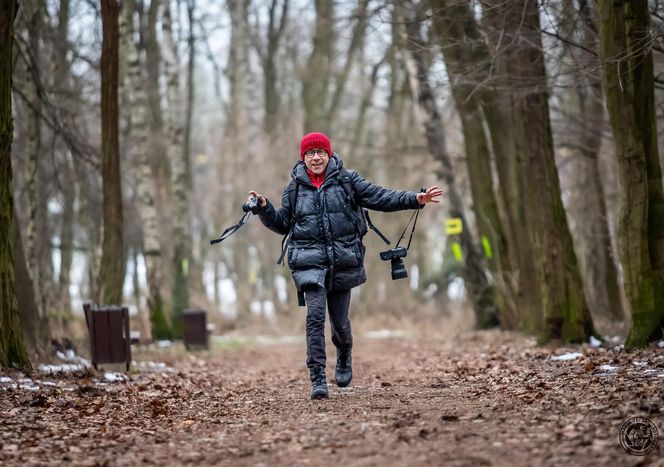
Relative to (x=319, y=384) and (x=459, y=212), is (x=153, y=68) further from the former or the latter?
(x=319, y=384)

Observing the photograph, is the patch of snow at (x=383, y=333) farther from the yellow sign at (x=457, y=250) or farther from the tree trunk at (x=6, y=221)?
the tree trunk at (x=6, y=221)

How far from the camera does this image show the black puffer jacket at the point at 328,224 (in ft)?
27.4

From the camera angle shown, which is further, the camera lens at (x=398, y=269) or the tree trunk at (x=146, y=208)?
the tree trunk at (x=146, y=208)

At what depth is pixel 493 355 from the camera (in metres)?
13.1

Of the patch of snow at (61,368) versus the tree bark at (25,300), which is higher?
the tree bark at (25,300)

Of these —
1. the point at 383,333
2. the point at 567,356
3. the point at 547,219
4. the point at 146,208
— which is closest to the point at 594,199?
the point at 547,219

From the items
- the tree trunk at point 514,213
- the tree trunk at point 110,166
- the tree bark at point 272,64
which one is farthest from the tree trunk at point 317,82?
the tree trunk at point 110,166

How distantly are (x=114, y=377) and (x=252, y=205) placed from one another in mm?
3708

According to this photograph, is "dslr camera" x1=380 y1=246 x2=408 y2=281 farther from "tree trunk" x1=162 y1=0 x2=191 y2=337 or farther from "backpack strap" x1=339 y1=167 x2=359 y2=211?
"tree trunk" x1=162 y1=0 x2=191 y2=337

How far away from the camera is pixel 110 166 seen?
13.9 m

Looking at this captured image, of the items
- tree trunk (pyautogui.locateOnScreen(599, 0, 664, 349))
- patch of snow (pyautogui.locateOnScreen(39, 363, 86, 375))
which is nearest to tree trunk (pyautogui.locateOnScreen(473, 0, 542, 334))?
tree trunk (pyautogui.locateOnScreen(599, 0, 664, 349))

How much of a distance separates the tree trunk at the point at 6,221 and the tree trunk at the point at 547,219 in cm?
647

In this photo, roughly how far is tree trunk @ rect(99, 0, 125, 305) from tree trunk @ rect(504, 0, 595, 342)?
564cm

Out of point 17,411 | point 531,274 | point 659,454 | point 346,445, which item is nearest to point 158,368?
point 17,411
